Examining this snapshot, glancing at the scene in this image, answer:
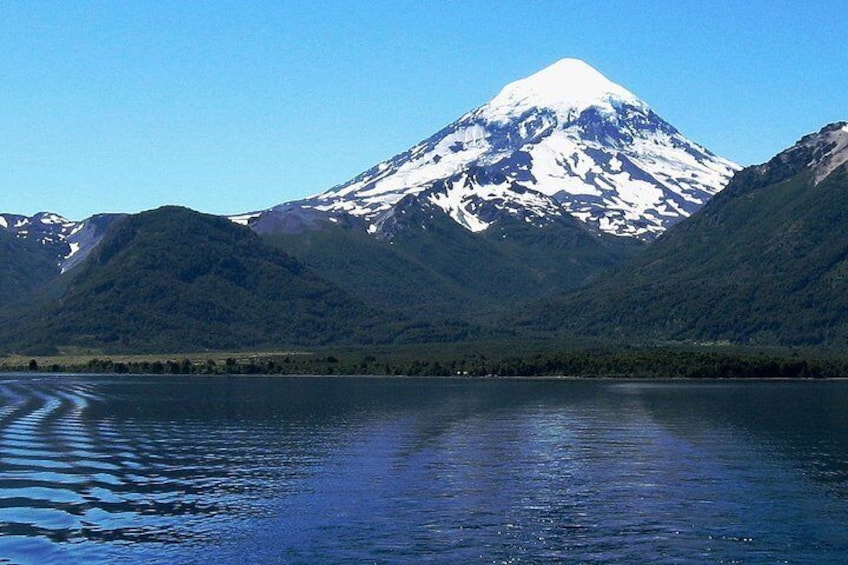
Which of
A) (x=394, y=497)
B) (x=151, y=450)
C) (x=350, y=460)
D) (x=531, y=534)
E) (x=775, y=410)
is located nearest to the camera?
(x=531, y=534)

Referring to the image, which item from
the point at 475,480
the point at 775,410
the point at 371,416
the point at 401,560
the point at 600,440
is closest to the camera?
the point at 401,560

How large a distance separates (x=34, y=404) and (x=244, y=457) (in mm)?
88298

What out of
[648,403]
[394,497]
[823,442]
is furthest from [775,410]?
[394,497]

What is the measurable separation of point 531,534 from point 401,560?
1086 cm

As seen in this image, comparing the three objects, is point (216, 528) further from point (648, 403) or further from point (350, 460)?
point (648, 403)

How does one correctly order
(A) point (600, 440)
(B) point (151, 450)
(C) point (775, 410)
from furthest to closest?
(C) point (775, 410) → (A) point (600, 440) → (B) point (151, 450)

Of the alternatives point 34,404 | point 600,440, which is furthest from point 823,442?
point 34,404

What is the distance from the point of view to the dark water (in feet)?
236

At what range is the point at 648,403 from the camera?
19650 cm

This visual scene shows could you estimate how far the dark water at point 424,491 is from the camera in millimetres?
71812

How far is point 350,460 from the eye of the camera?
368 ft

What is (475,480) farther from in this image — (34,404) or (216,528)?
(34,404)

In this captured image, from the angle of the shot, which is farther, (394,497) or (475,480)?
(475,480)

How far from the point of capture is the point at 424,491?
91688mm
